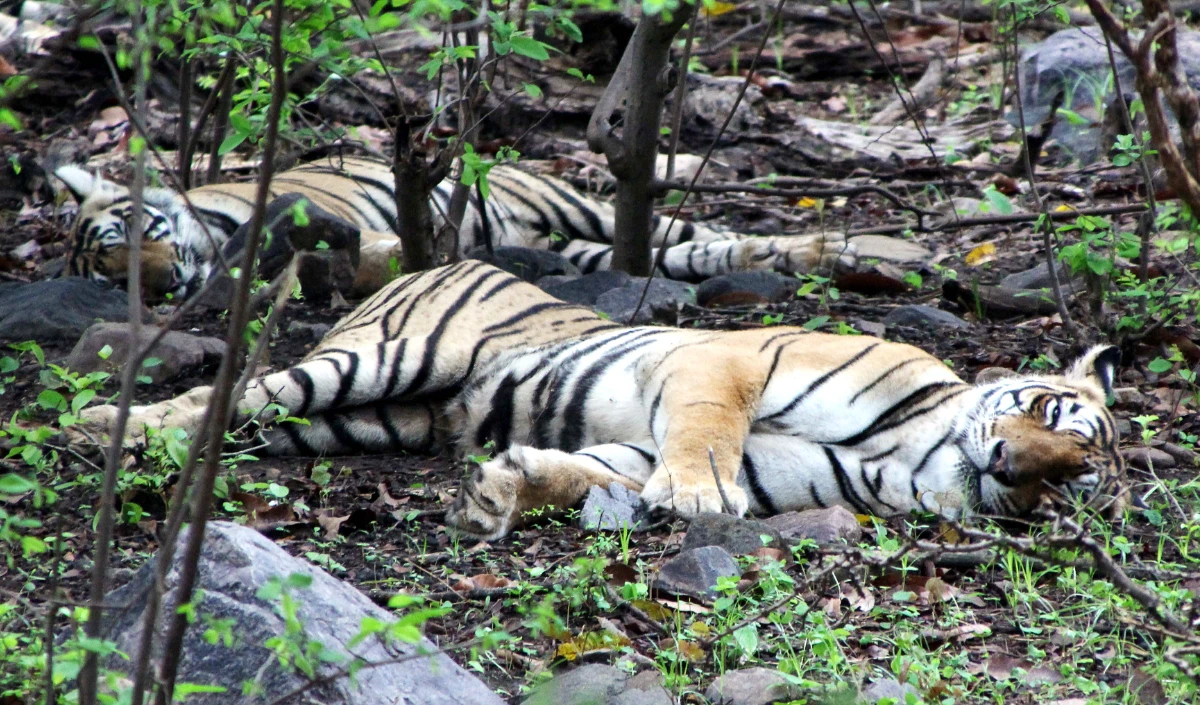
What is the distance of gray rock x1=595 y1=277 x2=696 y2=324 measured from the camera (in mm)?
5148

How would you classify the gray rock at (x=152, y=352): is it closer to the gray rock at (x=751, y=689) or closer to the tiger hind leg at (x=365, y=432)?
the tiger hind leg at (x=365, y=432)

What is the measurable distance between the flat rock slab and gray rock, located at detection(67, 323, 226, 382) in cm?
228

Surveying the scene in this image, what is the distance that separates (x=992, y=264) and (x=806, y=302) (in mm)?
1108

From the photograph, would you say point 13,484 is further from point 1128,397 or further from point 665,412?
point 1128,397

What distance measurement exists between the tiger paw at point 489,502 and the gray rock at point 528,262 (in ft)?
9.03

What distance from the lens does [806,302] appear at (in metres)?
5.68

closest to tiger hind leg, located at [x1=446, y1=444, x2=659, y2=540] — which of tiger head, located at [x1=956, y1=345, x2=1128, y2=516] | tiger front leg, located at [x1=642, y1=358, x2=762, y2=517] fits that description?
tiger front leg, located at [x1=642, y1=358, x2=762, y2=517]

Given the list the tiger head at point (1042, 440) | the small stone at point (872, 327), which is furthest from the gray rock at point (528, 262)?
the tiger head at point (1042, 440)

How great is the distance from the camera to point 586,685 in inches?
89.7

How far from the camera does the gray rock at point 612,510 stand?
3330 millimetres

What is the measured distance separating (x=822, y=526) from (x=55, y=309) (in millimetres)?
3471

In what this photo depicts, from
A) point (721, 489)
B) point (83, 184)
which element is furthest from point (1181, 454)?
point (83, 184)

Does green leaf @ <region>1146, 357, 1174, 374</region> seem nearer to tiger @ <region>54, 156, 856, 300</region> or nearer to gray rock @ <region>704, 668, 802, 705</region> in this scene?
tiger @ <region>54, 156, 856, 300</region>

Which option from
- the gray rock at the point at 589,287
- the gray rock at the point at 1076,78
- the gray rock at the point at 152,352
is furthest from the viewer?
the gray rock at the point at 1076,78
